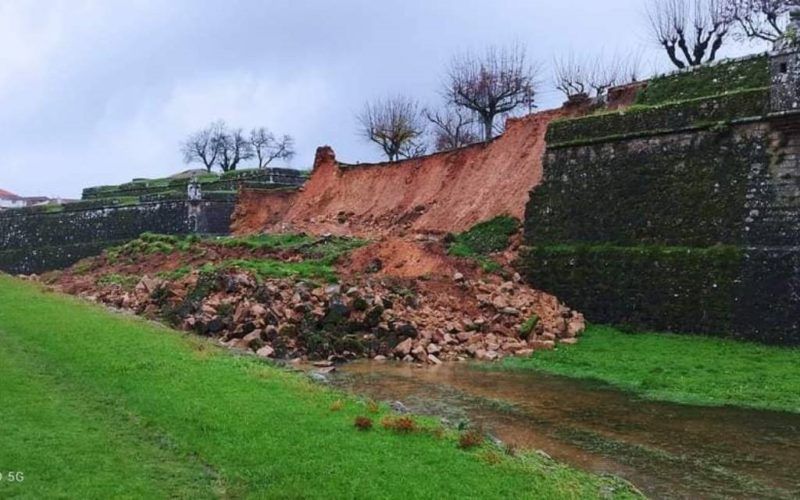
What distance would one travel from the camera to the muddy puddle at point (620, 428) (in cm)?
830

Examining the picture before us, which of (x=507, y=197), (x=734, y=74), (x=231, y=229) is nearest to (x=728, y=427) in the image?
(x=734, y=74)

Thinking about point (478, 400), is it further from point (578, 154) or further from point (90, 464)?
point (578, 154)

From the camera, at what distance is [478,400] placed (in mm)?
12250

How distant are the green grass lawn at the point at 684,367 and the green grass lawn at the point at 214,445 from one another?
17.6 feet

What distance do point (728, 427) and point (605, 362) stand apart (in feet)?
15.0

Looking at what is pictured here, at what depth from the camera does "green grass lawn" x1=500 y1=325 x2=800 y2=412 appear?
12.1 metres

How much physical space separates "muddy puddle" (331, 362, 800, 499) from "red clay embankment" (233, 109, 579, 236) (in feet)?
38.1

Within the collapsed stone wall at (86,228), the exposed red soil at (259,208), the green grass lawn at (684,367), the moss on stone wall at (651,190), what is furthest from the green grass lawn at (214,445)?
the collapsed stone wall at (86,228)

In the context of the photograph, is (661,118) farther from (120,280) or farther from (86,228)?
(86,228)

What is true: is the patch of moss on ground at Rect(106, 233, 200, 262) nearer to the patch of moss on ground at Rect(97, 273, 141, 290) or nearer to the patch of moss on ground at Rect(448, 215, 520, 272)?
the patch of moss on ground at Rect(97, 273, 141, 290)

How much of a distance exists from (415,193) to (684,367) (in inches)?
748

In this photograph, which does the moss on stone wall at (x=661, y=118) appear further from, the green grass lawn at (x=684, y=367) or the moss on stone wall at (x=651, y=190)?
the green grass lawn at (x=684, y=367)

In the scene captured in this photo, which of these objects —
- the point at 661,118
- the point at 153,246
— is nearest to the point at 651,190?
the point at 661,118

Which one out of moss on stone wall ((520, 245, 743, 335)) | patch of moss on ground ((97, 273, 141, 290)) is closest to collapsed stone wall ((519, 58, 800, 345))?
moss on stone wall ((520, 245, 743, 335))
